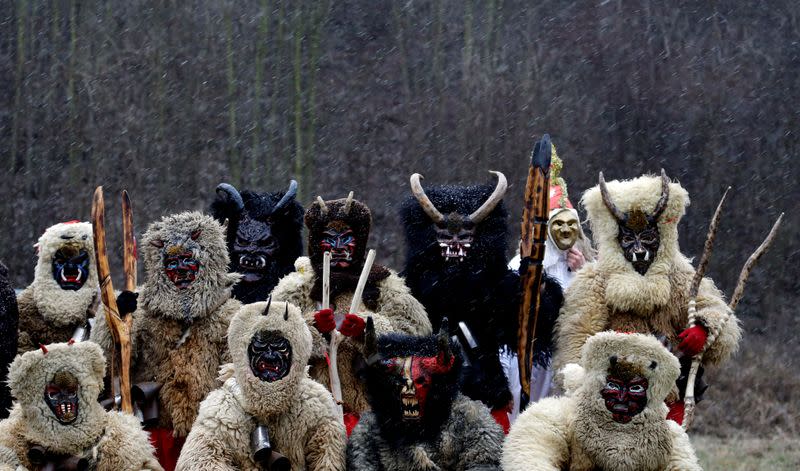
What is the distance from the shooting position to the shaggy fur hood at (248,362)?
223 inches

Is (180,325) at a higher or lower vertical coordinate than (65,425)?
higher

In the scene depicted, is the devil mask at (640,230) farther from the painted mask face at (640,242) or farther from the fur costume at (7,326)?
the fur costume at (7,326)

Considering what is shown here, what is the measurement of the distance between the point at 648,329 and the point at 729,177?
6.54m

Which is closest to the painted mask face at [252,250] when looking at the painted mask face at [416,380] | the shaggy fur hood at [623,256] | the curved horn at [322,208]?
the curved horn at [322,208]

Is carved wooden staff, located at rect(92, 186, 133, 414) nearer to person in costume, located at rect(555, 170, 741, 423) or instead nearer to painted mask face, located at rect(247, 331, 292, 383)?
painted mask face, located at rect(247, 331, 292, 383)

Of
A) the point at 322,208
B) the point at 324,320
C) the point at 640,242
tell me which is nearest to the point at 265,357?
the point at 324,320

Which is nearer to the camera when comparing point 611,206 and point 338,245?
point 611,206

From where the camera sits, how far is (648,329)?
6.61 metres

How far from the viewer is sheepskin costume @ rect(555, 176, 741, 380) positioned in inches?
257

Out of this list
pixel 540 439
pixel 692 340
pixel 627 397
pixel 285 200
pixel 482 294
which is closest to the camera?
pixel 627 397

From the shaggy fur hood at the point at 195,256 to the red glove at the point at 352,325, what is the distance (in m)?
0.80

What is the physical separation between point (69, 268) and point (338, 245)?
166cm

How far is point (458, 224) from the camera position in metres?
6.75

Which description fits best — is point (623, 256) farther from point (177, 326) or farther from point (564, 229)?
point (177, 326)
